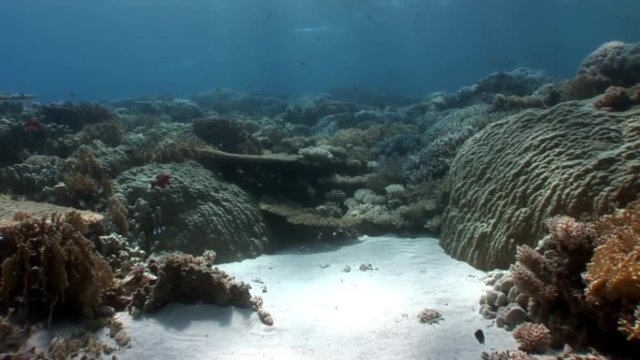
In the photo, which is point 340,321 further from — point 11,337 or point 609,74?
point 609,74

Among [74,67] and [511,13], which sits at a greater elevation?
[74,67]

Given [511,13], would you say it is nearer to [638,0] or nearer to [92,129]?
[638,0]

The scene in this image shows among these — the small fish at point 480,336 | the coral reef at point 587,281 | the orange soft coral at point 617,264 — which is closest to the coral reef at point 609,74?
the coral reef at point 587,281

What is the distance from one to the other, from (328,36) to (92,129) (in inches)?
3786

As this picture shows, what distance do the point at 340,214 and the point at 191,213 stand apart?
141 inches

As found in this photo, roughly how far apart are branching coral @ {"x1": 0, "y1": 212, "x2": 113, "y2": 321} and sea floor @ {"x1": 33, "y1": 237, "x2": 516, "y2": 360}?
1.76ft

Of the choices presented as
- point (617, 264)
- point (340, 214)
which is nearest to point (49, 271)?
point (617, 264)

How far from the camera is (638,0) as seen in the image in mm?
63938

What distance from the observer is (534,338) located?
14.2ft

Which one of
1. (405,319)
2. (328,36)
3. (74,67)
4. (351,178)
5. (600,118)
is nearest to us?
(405,319)

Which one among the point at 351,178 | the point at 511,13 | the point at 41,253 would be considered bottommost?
the point at 41,253

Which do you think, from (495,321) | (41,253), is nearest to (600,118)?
(495,321)

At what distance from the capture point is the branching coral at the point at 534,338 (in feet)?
14.1

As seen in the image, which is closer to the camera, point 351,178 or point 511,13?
point 351,178
